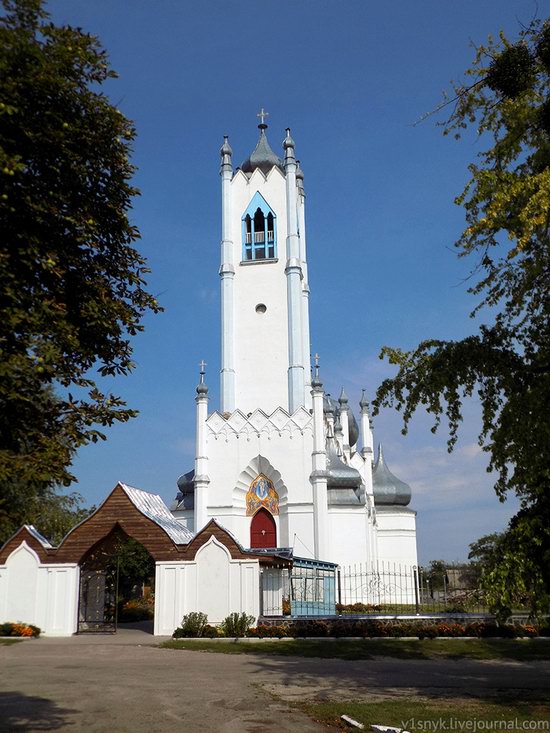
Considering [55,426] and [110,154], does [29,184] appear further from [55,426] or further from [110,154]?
[55,426]

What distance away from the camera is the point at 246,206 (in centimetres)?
4384

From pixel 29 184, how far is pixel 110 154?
3.62 ft

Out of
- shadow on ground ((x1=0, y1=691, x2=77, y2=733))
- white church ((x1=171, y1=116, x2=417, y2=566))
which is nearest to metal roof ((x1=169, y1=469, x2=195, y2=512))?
white church ((x1=171, y1=116, x2=417, y2=566))

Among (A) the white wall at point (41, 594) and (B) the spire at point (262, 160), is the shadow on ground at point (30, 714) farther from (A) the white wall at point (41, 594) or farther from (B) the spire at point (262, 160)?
(B) the spire at point (262, 160)

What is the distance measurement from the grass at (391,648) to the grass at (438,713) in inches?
261

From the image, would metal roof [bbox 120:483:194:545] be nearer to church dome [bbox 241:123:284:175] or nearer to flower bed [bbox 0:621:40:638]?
flower bed [bbox 0:621:40:638]

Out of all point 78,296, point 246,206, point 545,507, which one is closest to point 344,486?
point 246,206

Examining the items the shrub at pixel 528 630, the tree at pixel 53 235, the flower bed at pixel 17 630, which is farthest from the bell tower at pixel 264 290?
the tree at pixel 53 235

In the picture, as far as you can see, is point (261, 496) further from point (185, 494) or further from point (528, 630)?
point (528, 630)

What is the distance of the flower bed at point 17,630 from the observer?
23.9 m

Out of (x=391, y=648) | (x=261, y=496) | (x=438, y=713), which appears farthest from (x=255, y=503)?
(x=438, y=713)

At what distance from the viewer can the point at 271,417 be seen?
38.4 m

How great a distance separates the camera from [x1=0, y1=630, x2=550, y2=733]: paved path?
1011cm

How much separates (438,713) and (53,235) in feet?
26.4
